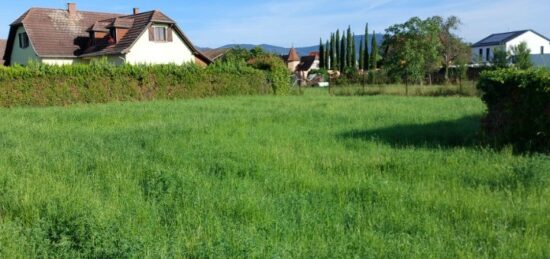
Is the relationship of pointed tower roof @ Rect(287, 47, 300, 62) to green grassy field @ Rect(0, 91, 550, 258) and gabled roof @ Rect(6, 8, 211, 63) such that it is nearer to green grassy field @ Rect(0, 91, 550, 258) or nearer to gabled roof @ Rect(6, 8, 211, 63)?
gabled roof @ Rect(6, 8, 211, 63)

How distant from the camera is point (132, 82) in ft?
81.3

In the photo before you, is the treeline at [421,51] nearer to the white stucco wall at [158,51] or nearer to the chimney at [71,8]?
the white stucco wall at [158,51]

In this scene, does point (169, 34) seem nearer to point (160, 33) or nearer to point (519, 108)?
point (160, 33)

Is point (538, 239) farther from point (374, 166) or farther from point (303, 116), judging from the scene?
point (303, 116)

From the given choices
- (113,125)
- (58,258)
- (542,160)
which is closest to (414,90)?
(113,125)

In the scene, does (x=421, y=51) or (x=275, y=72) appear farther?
(x=421, y=51)

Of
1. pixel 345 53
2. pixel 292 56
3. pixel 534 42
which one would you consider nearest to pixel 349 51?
pixel 345 53

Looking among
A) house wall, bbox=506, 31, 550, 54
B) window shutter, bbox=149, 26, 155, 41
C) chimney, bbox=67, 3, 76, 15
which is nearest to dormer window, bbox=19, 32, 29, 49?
chimney, bbox=67, 3, 76, 15

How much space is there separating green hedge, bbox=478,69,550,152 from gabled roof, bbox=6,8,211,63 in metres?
29.4

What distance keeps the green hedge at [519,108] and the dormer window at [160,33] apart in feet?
99.1

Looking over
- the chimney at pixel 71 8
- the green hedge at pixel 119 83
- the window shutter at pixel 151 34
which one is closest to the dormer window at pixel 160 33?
the window shutter at pixel 151 34

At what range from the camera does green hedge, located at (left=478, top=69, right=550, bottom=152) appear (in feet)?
28.4

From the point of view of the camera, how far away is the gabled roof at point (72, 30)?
35.2m

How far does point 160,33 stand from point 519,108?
1245 inches
